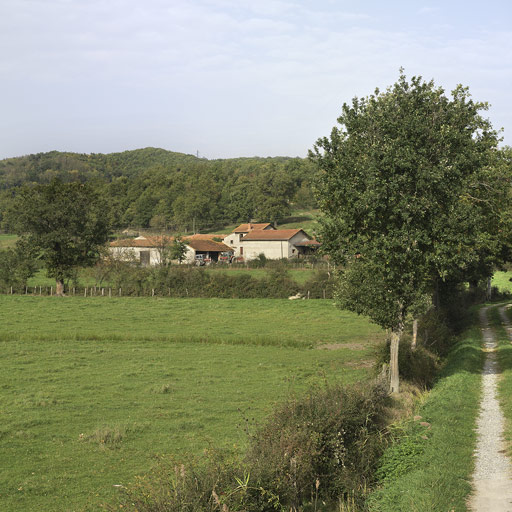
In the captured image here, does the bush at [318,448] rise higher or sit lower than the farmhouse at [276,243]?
lower

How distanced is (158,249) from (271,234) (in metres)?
30.6

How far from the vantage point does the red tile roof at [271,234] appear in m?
108

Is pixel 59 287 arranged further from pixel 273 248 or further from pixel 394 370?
pixel 394 370

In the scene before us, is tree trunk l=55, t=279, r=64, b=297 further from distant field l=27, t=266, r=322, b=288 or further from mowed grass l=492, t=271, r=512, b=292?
mowed grass l=492, t=271, r=512, b=292

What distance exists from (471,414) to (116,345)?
2540 centimetres

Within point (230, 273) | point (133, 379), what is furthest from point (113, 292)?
point (133, 379)

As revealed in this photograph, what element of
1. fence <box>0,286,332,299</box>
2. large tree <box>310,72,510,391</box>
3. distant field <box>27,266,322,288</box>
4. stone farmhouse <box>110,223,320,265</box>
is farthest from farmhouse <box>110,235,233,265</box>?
large tree <box>310,72,510,391</box>

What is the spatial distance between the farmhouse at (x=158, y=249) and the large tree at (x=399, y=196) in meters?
62.8

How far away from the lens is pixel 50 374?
2786 cm

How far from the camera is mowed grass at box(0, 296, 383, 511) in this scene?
627 inches

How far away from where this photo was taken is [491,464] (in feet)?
46.1

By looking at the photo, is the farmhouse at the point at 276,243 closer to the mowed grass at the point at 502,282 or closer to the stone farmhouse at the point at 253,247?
the stone farmhouse at the point at 253,247

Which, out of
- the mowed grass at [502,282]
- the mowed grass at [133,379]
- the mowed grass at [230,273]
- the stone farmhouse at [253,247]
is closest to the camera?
the mowed grass at [133,379]

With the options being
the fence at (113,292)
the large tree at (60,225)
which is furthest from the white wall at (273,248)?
the large tree at (60,225)
